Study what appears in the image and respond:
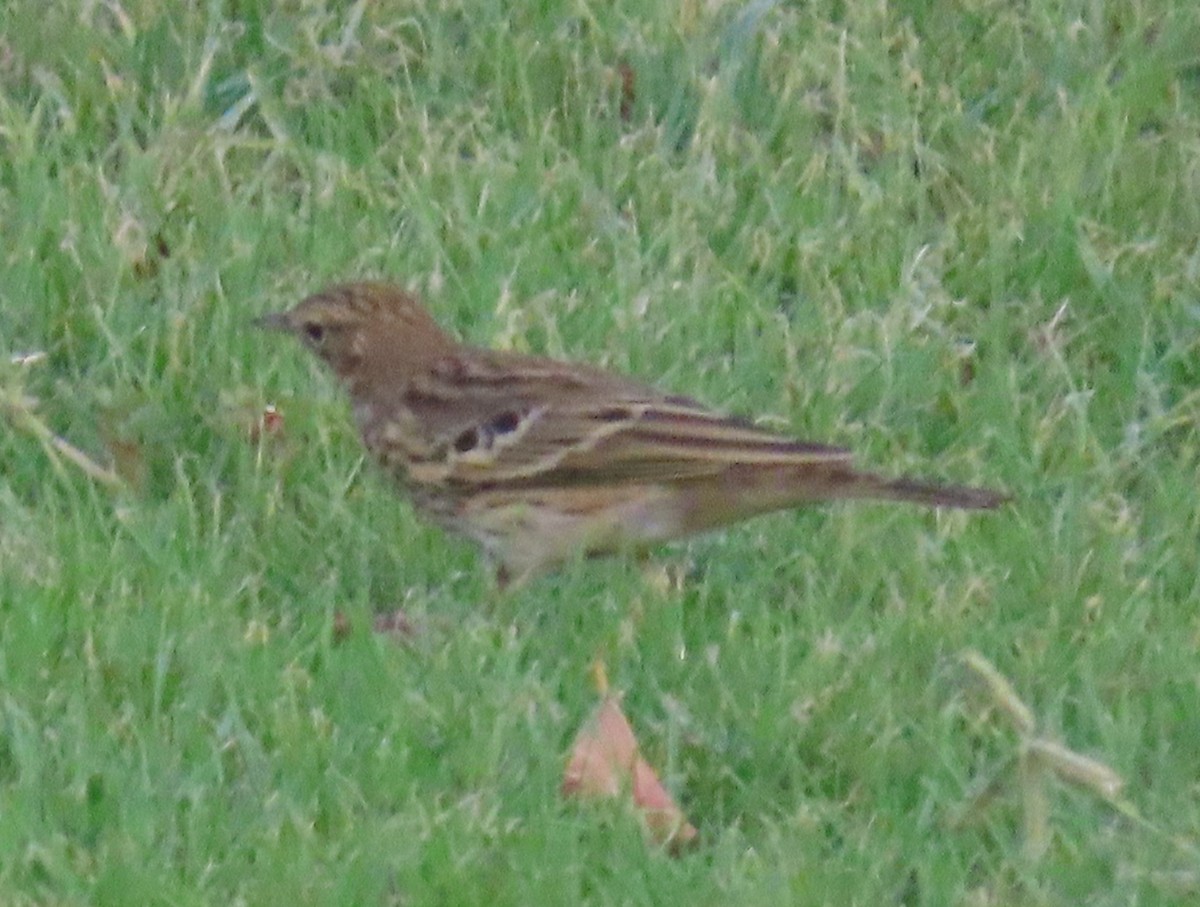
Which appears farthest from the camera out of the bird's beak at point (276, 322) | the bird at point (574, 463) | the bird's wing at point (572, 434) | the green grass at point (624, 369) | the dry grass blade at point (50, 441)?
the bird's beak at point (276, 322)

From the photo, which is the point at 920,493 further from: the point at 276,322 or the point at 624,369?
the point at 276,322

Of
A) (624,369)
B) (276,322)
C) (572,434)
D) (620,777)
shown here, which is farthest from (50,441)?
(620,777)

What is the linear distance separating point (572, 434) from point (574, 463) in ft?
0.23

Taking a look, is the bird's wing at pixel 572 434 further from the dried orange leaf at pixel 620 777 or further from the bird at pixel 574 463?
the dried orange leaf at pixel 620 777

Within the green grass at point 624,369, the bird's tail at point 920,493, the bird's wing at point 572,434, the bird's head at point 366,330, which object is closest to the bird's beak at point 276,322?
the bird's head at point 366,330

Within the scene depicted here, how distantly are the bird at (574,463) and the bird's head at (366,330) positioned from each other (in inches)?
1.4

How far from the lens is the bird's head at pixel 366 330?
23.4ft

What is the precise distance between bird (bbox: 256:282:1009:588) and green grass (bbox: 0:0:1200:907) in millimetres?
119

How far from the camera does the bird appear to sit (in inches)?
259

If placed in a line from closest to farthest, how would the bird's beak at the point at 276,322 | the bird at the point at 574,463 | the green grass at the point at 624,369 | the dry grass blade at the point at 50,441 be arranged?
1. the green grass at the point at 624,369
2. the bird at the point at 574,463
3. the dry grass blade at the point at 50,441
4. the bird's beak at the point at 276,322

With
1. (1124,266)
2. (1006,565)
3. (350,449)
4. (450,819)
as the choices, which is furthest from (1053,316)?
(450,819)

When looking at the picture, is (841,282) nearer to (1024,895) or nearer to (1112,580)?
(1112,580)

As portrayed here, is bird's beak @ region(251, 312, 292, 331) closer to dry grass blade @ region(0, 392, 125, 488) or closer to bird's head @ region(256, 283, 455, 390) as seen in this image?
bird's head @ region(256, 283, 455, 390)

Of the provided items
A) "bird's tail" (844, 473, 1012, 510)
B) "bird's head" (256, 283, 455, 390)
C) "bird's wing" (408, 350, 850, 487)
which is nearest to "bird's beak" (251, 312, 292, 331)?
"bird's head" (256, 283, 455, 390)
